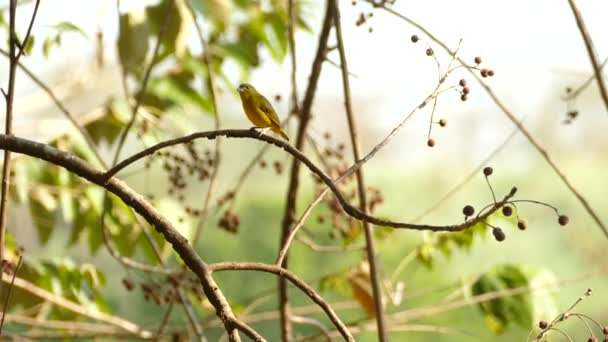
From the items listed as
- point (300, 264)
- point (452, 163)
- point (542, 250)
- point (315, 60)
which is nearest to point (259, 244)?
point (300, 264)

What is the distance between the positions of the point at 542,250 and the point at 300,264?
3.87 metres

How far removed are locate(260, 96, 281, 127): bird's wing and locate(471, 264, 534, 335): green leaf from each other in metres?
0.47

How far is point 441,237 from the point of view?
5.11ft

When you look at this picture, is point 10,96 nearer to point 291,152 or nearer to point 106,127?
point 291,152

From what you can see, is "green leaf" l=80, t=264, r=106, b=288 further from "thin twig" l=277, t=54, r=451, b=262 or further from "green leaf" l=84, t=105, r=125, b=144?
"thin twig" l=277, t=54, r=451, b=262

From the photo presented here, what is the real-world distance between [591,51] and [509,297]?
65cm

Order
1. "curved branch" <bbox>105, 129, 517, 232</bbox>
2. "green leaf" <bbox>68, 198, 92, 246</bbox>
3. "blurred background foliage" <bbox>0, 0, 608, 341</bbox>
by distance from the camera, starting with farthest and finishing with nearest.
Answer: "green leaf" <bbox>68, 198, 92, 246</bbox>
"blurred background foliage" <bbox>0, 0, 608, 341</bbox>
"curved branch" <bbox>105, 129, 517, 232</bbox>

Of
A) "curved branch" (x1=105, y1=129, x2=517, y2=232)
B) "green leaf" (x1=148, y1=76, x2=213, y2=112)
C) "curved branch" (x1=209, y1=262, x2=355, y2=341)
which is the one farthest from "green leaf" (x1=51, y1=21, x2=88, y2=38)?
"green leaf" (x1=148, y1=76, x2=213, y2=112)

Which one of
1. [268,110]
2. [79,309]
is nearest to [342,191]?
[268,110]

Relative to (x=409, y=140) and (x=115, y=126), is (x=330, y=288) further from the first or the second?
(x=409, y=140)

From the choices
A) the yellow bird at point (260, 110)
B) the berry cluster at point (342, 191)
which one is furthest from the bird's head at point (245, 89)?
the berry cluster at point (342, 191)

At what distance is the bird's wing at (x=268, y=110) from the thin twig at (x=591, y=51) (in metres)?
0.42

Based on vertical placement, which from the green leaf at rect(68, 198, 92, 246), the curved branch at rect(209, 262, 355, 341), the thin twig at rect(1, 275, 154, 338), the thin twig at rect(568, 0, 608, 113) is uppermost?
the green leaf at rect(68, 198, 92, 246)

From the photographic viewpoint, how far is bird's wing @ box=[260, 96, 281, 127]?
45.1 inches
